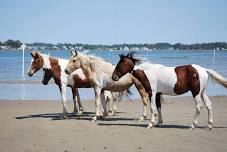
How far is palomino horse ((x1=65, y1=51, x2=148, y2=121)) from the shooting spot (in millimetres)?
16531

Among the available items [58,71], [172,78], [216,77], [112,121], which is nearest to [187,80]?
[172,78]

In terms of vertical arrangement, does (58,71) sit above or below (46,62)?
below

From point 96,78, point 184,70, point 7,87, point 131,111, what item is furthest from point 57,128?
point 7,87

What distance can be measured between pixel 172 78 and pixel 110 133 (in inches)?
89.9

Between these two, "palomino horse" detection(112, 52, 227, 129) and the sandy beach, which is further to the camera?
"palomino horse" detection(112, 52, 227, 129)

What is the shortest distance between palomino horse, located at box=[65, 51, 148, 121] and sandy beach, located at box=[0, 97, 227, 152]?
3.34ft

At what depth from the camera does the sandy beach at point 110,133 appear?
11773mm

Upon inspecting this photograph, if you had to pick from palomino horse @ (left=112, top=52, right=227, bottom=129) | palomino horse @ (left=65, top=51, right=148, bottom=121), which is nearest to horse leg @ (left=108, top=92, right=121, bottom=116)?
palomino horse @ (left=65, top=51, right=148, bottom=121)

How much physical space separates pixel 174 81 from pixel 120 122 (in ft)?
8.36

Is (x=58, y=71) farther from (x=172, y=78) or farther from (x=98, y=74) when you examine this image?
(x=172, y=78)

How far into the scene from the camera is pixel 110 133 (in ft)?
45.1

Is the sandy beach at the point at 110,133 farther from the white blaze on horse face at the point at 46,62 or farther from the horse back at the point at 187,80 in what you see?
the white blaze on horse face at the point at 46,62

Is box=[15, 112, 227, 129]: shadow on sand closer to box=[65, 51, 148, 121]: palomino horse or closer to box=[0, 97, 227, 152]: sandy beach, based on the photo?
box=[0, 97, 227, 152]: sandy beach

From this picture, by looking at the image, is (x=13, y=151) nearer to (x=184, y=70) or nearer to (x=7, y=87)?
(x=184, y=70)
